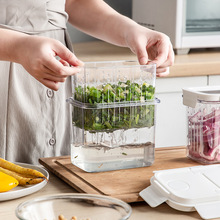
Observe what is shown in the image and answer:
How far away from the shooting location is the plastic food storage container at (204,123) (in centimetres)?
101

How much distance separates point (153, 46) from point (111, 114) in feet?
0.90

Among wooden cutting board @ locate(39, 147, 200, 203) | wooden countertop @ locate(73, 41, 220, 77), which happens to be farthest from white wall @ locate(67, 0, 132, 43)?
wooden cutting board @ locate(39, 147, 200, 203)

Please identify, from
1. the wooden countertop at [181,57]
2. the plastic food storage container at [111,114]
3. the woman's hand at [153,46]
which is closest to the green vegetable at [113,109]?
the plastic food storage container at [111,114]

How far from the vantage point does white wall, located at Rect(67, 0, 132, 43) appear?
243cm

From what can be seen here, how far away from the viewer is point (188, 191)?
83 cm

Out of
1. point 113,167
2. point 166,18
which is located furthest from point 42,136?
point 166,18

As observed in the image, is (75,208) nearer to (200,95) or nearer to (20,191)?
(20,191)

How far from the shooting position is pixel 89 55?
6.57 feet

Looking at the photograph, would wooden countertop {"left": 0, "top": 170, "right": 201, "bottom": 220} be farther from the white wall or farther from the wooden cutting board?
the white wall

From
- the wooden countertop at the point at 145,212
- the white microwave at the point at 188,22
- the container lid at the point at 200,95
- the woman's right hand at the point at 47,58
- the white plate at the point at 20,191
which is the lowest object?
the wooden countertop at the point at 145,212

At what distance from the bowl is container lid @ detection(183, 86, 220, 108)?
35cm

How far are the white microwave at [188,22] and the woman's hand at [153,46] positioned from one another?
2.95 ft

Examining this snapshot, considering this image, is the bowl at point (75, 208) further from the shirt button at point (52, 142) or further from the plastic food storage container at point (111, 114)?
the shirt button at point (52, 142)

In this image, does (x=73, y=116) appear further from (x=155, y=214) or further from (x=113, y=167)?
(x=155, y=214)
